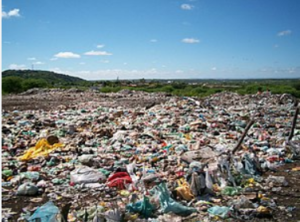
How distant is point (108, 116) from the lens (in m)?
9.41

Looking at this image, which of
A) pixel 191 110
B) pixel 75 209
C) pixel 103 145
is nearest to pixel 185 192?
pixel 75 209

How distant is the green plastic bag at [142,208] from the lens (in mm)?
2905

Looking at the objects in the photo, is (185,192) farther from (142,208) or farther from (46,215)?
(46,215)

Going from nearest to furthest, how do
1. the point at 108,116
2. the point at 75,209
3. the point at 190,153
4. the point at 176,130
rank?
the point at 75,209, the point at 190,153, the point at 176,130, the point at 108,116

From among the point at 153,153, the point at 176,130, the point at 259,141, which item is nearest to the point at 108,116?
the point at 176,130

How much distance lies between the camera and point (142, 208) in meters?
2.92

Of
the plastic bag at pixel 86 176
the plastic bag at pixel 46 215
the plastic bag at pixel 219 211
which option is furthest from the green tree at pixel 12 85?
the plastic bag at pixel 219 211

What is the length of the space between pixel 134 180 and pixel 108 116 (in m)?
5.71

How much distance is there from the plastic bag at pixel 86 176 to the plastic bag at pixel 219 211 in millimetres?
1687

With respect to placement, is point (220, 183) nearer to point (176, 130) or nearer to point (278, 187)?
point (278, 187)

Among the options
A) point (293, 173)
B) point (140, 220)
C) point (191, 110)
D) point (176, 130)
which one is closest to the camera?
point (140, 220)

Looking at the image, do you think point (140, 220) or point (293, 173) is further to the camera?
point (293, 173)

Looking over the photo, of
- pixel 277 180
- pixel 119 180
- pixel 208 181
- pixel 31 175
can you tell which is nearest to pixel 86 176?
pixel 119 180

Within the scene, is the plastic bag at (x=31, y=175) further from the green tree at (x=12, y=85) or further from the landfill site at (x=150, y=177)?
the green tree at (x=12, y=85)
